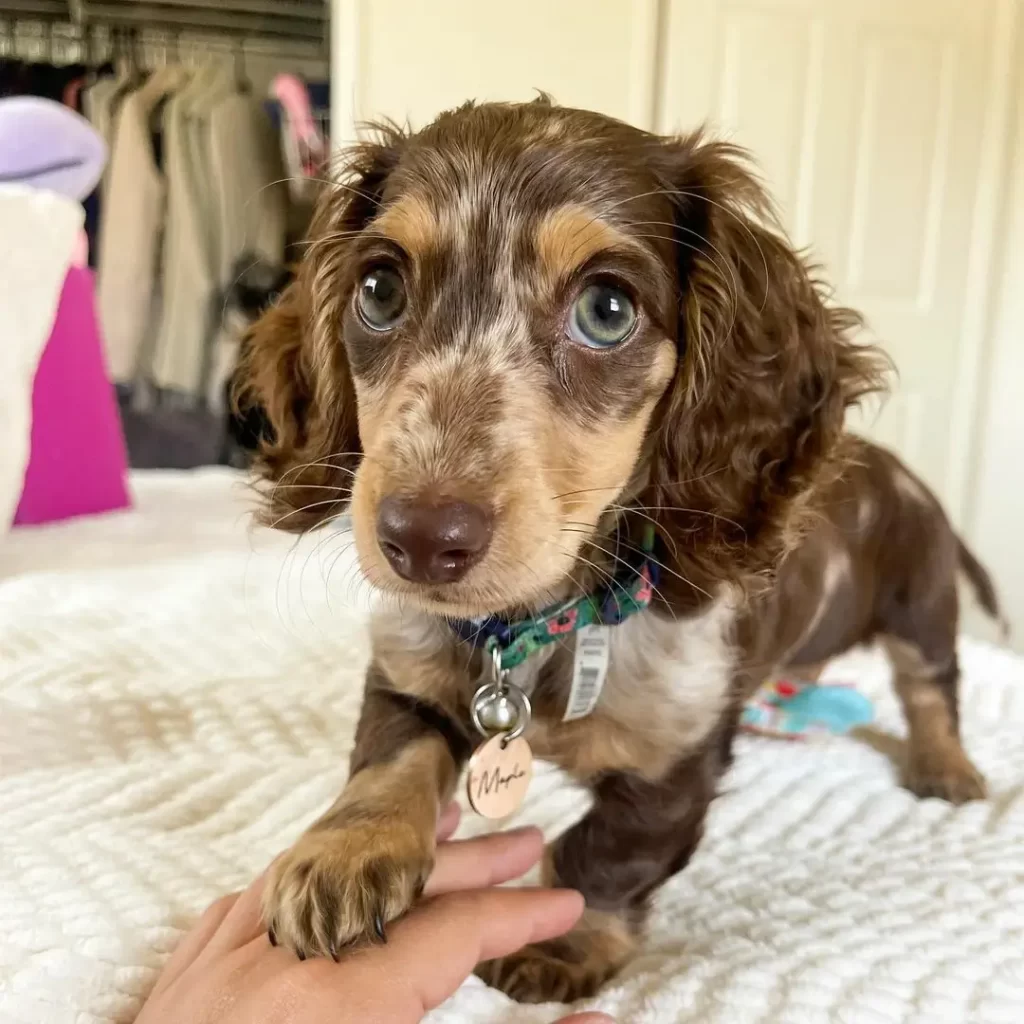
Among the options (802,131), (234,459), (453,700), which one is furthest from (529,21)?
(453,700)

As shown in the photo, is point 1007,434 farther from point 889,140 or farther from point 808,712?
point 808,712

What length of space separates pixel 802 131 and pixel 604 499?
2850 mm

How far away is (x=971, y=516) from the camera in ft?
12.5

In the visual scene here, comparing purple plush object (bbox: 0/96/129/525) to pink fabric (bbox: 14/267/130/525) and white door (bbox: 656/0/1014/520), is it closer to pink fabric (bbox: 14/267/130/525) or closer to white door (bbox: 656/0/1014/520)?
pink fabric (bbox: 14/267/130/525)

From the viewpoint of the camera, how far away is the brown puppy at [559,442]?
0.89 metres

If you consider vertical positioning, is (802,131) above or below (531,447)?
above

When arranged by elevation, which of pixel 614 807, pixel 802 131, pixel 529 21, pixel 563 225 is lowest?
pixel 614 807

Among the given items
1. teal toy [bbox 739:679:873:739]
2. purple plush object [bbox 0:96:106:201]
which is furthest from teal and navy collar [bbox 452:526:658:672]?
purple plush object [bbox 0:96:106:201]

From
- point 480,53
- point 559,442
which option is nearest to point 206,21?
point 480,53

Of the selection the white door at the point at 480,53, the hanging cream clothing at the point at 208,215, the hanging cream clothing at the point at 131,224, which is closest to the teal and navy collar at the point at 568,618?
the white door at the point at 480,53

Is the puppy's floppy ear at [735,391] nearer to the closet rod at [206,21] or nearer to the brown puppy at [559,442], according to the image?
the brown puppy at [559,442]

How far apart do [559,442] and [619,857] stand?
480 mm

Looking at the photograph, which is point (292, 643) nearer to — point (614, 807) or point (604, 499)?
point (614, 807)

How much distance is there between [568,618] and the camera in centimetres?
108
